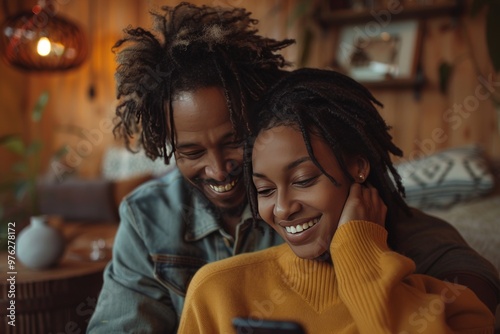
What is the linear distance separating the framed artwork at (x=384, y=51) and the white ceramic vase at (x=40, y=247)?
5.56 feet

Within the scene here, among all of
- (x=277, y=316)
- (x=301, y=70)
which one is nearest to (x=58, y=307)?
(x=277, y=316)

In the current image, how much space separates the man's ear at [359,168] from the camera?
0.83 metres

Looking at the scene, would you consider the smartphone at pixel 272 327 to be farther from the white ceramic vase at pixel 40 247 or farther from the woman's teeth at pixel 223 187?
the white ceramic vase at pixel 40 247

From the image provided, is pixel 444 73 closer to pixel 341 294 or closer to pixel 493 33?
pixel 493 33

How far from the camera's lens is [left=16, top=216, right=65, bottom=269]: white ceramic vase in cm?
160

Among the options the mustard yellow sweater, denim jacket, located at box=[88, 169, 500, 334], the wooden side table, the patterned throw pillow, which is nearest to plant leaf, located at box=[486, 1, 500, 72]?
the patterned throw pillow

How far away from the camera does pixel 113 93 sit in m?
3.66

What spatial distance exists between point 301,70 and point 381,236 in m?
0.30

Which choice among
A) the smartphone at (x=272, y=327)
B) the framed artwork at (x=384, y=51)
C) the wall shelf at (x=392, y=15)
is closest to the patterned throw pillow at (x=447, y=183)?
the framed artwork at (x=384, y=51)

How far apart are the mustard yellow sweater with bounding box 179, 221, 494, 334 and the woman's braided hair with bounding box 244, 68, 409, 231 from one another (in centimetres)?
12

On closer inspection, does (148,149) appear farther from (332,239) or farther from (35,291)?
(35,291)

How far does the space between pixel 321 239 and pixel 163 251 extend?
1.27ft

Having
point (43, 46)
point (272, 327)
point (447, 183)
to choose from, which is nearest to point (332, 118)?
point (272, 327)

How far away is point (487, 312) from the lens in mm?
762
